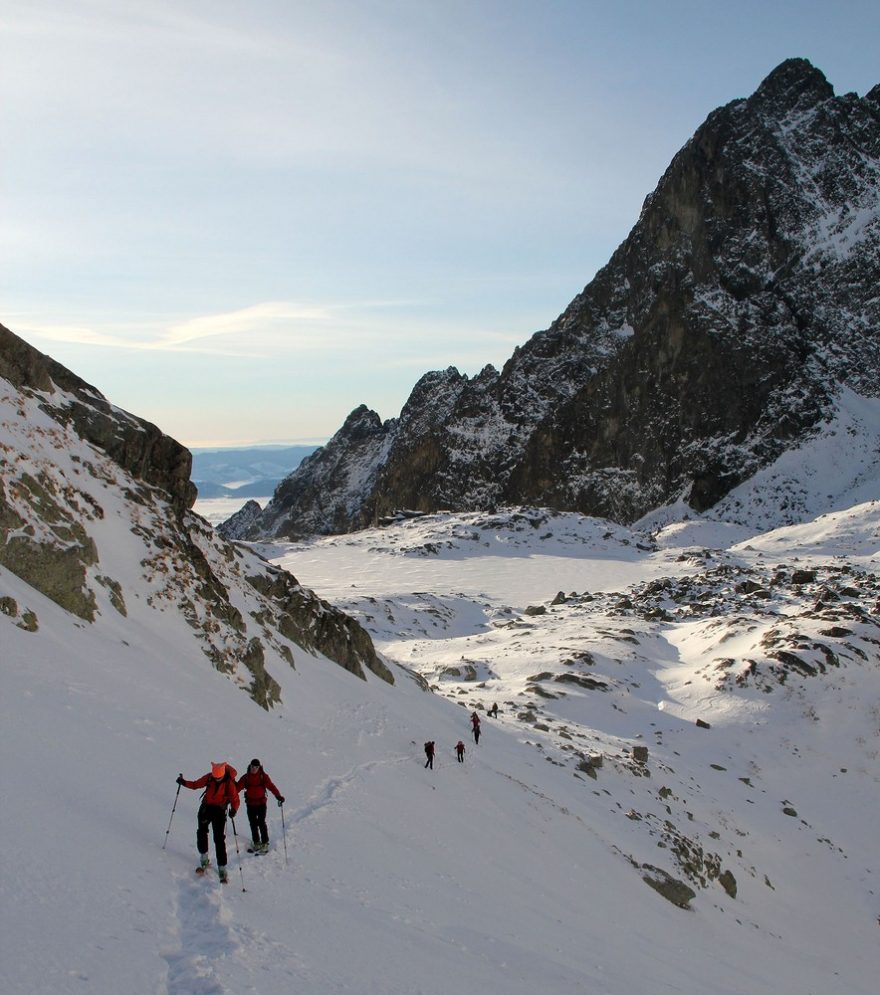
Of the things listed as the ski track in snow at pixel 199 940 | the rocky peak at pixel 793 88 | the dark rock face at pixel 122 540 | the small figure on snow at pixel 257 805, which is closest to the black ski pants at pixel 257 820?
the small figure on snow at pixel 257 805

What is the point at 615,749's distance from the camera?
3039cm

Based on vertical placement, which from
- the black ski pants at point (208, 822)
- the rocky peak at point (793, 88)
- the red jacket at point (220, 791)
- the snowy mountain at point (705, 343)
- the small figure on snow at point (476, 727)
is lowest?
the small figure on snow at point (476, 727)

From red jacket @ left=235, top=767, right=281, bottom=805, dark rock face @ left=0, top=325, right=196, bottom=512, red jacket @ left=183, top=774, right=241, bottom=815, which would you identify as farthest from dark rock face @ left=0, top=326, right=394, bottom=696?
red jacket @ left=183, top=774, right=241, bottom=815

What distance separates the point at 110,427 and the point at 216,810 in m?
18.9

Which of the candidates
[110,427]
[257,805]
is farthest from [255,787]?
[110,427]

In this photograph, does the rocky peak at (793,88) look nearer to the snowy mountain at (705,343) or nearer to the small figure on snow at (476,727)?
the snowy mountain at (705,343)

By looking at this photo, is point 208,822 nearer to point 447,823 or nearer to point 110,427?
point 447,823

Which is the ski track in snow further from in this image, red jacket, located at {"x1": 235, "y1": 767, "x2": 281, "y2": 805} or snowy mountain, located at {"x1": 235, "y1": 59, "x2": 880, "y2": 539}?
snowy mountain, located at {"x1": 235, "y1": 59, "x2": 880, "y2": 539}

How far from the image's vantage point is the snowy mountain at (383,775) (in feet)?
26.1

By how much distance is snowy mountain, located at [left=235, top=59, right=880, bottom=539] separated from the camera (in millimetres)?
112625

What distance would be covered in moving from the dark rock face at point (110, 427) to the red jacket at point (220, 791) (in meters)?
17.2

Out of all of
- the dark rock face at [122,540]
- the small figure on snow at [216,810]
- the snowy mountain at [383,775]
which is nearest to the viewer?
the snowy mountain at [383,775]

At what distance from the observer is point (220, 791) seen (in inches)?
372

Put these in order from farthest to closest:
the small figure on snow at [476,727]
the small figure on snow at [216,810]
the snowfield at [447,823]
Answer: the small figure on snow at [476,727]
the small figure on snow at [216,810]
the snowfield at [447,823]
